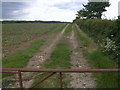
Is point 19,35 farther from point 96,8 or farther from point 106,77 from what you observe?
point 106,77

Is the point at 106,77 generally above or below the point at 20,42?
below

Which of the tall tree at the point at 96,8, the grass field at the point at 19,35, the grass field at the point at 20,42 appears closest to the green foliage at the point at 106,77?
the grass field at the point at 20,42

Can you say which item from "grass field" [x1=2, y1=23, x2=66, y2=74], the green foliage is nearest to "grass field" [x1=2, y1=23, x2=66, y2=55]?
"grass field" [x1=2, y1=23, x2=66, y2=74]

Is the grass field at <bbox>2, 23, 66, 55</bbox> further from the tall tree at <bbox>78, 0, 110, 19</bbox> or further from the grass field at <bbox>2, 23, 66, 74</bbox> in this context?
the tall tree at <bbox>78, 0, 110, 19</bbox>

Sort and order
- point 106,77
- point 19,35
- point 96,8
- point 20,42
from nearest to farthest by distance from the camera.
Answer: point 106,77
point 20,42
point 19,35
point 96,8

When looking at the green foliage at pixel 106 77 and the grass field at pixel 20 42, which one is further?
the grass field at pixel 20 42

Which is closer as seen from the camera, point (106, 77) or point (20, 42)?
point (106, 77)

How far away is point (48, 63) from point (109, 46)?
4.03m

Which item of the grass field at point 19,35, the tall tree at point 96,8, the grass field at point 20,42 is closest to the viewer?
the grass field at point 20,42

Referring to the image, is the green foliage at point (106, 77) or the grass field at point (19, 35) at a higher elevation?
the grass field at point (19, 35)

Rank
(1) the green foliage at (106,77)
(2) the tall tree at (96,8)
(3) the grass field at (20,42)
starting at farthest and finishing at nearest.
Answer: (2) the tall tree at (96,8) < (3) the grass field at (20,42) < (1) the green foliage at (106,77)

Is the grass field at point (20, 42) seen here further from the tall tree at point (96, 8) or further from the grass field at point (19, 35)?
the tall tree at point (96, 8)

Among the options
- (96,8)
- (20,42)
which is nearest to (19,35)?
(20,42)


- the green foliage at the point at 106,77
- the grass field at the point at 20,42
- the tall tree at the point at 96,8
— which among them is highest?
the tall tree at the point at 96,8
